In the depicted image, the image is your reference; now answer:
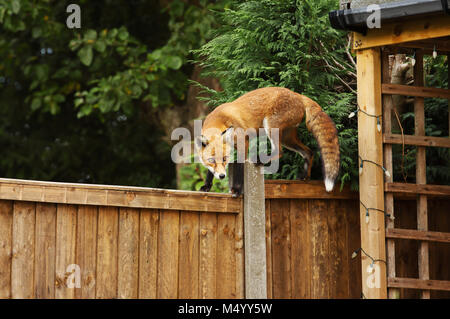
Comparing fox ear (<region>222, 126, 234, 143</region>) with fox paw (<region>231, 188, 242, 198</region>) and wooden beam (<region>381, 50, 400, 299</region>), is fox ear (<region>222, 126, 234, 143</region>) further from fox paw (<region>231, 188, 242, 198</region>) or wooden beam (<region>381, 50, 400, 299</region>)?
wooden beam (<region>381, 50, 400, 299</region>)

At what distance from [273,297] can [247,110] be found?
4.96 ft

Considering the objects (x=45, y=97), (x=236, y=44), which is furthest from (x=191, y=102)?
(x=236, y=44)

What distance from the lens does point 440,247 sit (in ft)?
18.6

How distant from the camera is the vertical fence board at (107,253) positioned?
420cm

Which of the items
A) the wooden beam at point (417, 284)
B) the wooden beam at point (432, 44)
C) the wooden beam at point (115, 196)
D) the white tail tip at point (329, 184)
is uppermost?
the wooden beam at point (432, 44)

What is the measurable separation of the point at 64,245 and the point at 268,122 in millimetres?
2002

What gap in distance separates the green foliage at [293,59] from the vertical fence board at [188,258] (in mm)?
1408

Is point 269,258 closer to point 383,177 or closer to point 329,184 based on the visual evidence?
point 329,184

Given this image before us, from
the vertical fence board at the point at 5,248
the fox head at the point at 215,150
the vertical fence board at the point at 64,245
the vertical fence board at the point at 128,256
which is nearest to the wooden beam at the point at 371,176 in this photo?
the fox head at the point at 215,150

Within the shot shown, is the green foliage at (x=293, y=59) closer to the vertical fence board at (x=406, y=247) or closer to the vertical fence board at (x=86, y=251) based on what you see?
the vertical fence board at (x=406, y=247)

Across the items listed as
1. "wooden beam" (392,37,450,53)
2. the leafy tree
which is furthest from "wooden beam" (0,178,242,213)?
the leafy tree

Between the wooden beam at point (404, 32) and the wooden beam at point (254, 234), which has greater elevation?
the wooden beam at point (404, 32)

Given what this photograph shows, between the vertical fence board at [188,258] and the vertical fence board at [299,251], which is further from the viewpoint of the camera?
the vertical fence board at [299,251]

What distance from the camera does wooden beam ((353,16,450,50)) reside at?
186 inches
